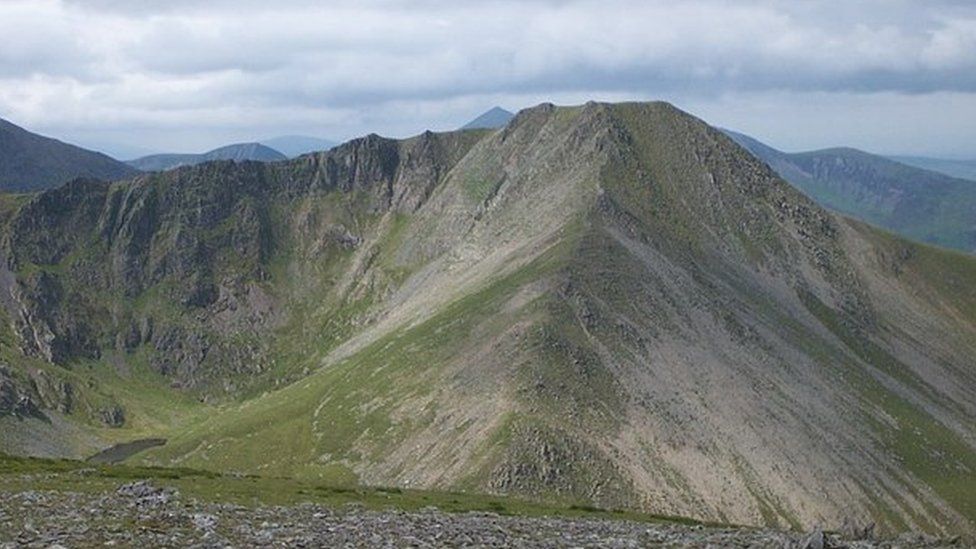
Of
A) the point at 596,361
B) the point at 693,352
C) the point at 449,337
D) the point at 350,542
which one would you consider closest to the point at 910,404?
the point at 693,352

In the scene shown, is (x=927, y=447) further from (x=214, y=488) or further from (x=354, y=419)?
(x=214, y=488)

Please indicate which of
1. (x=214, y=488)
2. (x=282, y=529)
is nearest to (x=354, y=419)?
(x=214, y=488)

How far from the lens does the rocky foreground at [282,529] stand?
3519 cm

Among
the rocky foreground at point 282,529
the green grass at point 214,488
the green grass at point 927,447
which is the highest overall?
the rocky foreground at point 282,529

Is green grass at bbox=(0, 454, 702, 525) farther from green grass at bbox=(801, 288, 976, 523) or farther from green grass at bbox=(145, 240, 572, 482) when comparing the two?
green grass at bbox=(801, 288, 976, 523)

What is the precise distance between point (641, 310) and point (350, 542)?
148471mm

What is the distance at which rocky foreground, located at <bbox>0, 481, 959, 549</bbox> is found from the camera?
35.2 metres

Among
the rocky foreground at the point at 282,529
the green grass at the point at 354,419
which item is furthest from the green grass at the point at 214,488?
the green grass at the point at 354,419

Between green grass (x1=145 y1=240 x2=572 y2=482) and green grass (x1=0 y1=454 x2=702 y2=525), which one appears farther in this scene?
green grass (x1=145 y1=240 x2=572 y2=482)

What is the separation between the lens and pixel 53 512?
4156 centimetres

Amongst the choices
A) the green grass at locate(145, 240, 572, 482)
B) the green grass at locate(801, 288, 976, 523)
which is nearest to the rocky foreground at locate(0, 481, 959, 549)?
the green grass at locate(145, 240, 572, 482)

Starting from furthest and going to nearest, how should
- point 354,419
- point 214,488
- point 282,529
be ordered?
1. point 354,419
2. point 214,488
3. point 282,529

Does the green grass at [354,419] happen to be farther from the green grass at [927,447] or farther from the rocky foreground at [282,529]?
the rocky foreground at [282,529]

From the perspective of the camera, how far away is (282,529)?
4006 cm
